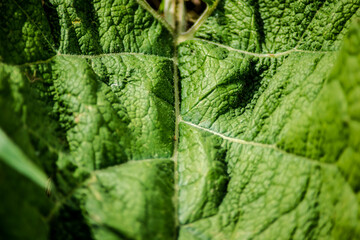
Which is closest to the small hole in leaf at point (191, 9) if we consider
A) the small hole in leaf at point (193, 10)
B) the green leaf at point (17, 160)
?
the small hole in leaf at point (193, 10)

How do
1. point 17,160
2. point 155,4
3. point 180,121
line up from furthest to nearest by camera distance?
point 155,4 → point 180,121 → point 17,160

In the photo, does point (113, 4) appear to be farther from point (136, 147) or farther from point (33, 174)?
point (33, 174)

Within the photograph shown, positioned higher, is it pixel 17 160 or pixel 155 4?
pixel 155 4

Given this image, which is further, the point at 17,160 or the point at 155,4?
the point at 155,4

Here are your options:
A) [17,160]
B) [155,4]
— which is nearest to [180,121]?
[155,4]

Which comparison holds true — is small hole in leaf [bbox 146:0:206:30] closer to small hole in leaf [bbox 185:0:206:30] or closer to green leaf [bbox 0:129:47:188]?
small hole in leaf [bbox 185:0:206:30]

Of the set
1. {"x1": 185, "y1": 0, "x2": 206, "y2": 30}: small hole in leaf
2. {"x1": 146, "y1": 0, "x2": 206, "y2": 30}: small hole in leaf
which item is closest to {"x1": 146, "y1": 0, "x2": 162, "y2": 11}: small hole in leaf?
{"x1": 146, "y1": 0, "x2": 206, "y2": 30}: small hole in leaf

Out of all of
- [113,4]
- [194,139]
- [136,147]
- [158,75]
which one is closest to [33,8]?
[113,4]

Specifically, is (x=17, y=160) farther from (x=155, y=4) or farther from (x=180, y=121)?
(x=155, y=4)
